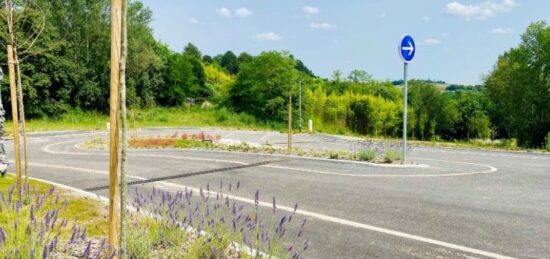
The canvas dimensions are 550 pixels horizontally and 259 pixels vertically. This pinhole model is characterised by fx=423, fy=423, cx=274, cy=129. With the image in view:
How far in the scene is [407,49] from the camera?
37.1ft

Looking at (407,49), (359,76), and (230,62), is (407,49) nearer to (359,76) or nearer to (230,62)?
(359,76)

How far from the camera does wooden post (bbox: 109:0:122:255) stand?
3076mm

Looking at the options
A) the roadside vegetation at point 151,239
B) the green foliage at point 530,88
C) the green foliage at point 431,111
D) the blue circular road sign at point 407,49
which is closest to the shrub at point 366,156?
the blue circular road sign at point 407,49

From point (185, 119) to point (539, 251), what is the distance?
42.3 m

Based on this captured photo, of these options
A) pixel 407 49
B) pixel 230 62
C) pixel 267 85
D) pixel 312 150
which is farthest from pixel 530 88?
pixel 230 62

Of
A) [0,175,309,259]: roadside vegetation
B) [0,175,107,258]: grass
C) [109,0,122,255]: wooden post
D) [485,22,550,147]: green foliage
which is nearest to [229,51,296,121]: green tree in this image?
[485,22,550,147]: green foliage

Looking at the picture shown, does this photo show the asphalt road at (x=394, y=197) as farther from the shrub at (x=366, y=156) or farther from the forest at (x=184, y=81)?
the forest at (x=184, y=81)

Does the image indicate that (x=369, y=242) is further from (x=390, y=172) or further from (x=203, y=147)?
(x=203, y=147)

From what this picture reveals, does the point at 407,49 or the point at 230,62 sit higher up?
the point at 230,62

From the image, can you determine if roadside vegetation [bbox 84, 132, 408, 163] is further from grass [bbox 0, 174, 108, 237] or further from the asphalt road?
grass [bbox 0, 174, 108, 237]

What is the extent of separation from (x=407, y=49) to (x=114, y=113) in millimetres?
9640

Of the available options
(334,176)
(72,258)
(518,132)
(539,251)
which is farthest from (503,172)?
(518,132)

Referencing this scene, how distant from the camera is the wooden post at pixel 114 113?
10.1 ft

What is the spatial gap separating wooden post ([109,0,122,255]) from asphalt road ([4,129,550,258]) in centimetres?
192
